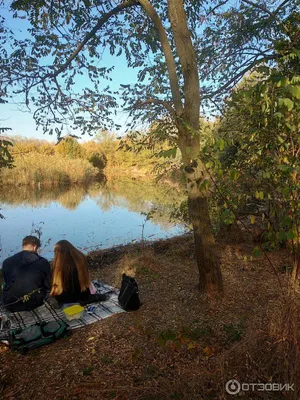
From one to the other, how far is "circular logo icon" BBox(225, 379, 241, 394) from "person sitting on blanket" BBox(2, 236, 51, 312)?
2.36 m

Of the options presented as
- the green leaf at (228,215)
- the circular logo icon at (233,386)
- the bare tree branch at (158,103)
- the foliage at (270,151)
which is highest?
the bare tree branch at (158,103)

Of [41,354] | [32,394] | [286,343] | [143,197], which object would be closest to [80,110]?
[41,354]

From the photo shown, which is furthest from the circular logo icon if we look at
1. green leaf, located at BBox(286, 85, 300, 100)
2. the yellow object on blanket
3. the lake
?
the lake

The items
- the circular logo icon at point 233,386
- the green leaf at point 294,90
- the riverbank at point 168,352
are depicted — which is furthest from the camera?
the riverbank at point 168,352

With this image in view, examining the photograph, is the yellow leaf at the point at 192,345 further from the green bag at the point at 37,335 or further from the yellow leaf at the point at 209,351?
the green bag at the point at 37,335

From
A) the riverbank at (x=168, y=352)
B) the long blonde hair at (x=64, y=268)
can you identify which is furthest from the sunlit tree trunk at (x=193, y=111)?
the long blonde hair at (x=64, y=268)

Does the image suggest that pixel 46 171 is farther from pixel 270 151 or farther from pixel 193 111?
pixel 270 151

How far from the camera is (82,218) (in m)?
13.3

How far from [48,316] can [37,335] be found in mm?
569

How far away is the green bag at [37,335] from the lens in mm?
3045

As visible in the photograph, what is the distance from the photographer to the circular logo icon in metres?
1.98

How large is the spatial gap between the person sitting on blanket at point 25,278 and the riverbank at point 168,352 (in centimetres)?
74

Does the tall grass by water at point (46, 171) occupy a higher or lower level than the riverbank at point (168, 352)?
higher

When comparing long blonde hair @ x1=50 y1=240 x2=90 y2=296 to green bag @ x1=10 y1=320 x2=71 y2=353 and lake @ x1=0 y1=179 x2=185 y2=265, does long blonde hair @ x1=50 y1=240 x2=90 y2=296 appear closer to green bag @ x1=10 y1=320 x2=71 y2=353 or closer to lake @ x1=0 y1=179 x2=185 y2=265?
green bag @ x1=10 y1=320 x2=71 y2=353
